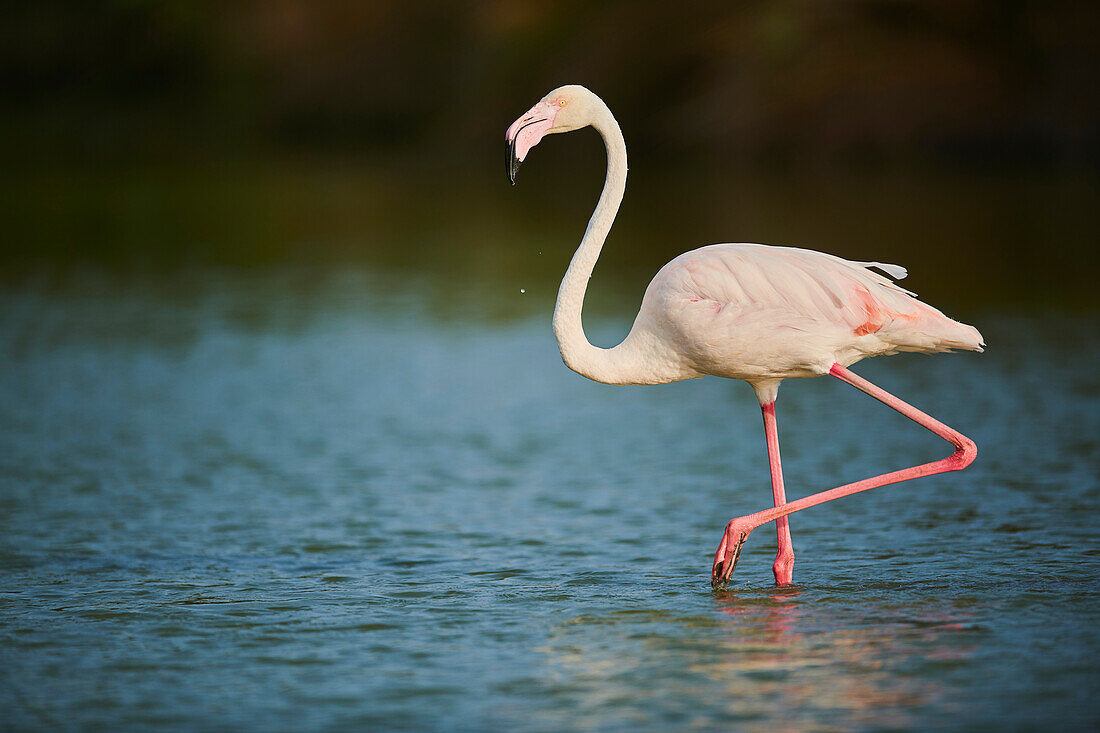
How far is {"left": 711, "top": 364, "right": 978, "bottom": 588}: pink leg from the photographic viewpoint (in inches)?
293

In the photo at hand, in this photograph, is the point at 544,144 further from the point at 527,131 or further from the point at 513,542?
the point at 527,131

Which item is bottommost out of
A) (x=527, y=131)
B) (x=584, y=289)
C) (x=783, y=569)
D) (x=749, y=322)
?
(x=783, y=569)

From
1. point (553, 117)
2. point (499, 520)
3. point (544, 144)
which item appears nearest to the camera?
point (553, 117)

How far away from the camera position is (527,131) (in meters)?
7.48

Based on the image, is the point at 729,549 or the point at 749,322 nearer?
the point at 749,322

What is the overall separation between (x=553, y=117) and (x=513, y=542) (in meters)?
2.90

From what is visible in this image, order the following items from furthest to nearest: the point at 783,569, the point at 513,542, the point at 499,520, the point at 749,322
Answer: the point at 499,520 < the point at 513,542 < the point at 783,569 < the point at 749,322

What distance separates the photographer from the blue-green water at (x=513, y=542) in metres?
6.06

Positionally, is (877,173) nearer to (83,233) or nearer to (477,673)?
(83,233)

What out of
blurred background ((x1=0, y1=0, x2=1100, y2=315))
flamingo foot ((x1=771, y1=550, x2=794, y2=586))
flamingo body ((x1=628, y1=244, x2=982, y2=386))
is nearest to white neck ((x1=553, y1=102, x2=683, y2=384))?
flamingo body ((x1=628, y1=244, x2=982, y2=386))

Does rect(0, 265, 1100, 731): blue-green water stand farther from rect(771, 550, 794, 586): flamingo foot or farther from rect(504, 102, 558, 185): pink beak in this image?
rect(504, 102, 558, 185): pink beak

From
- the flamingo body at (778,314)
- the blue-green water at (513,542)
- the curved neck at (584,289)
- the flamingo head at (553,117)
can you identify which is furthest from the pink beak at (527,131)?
the blue-green water at (513,542)

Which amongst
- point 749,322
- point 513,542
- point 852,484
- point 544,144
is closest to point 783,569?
point 852,484

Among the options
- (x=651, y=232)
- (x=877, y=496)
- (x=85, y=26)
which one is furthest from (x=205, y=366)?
(x=85, y=26)
